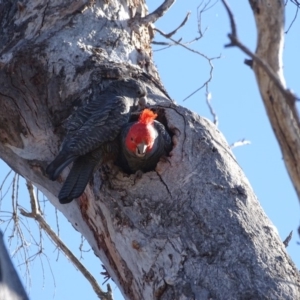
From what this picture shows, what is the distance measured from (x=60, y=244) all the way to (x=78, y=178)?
4.11ft

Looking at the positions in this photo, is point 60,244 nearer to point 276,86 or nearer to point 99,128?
point 99,128

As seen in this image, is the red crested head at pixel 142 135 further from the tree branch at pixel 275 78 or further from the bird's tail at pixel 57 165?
the tree branch at pixel 275 78

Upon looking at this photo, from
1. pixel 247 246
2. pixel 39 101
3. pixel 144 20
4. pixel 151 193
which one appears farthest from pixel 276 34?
pixel 144 20

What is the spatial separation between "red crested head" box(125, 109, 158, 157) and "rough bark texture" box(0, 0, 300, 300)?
0.33 ft

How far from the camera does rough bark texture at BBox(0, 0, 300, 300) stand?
303 centimetres

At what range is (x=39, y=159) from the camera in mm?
3920

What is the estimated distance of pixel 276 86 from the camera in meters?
1.83

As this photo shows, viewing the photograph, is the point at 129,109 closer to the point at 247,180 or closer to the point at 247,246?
the point at 247,180

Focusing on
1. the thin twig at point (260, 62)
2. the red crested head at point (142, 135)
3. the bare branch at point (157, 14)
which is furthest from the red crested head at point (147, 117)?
the thin twig at point (260, 62)

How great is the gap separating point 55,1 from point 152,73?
0.73 m

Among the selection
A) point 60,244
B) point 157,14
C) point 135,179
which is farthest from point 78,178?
point 157,14

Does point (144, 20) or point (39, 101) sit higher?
point (144, 20)

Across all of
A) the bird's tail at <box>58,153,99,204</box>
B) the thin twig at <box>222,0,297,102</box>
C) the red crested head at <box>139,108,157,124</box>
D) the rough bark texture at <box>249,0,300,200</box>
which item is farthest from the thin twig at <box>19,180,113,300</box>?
the thin twig at <box>222,0,297,102</box>

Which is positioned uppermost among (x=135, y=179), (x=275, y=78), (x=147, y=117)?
(x=147, y=117)
